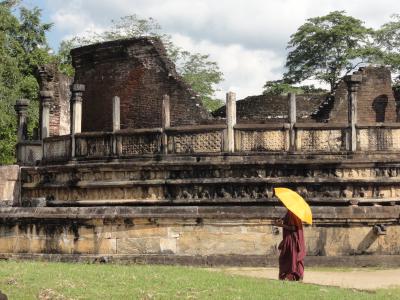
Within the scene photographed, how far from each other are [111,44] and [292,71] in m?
23.1

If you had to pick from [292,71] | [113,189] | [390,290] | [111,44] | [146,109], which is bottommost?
[390,290]

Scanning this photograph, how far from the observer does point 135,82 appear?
618 inches

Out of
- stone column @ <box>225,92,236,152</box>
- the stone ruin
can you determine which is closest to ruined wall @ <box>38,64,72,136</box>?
the stone ruin

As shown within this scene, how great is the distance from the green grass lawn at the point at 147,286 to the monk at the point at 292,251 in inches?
17.8

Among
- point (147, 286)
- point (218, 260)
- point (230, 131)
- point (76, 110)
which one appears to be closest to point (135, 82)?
point (76, 110)

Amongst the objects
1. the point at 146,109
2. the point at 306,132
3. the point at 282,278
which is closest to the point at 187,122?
the point at 146,109

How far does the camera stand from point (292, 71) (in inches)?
1474

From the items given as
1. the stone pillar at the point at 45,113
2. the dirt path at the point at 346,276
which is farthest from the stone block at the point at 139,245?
the stone pillar at the point at 45,113

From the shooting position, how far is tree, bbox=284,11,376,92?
35.5 m

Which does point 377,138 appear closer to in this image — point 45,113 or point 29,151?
point 45,113

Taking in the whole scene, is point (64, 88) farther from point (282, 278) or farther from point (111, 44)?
point (282, 278)

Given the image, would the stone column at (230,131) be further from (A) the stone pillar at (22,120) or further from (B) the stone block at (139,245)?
(A) the stone pillar at (22,120)

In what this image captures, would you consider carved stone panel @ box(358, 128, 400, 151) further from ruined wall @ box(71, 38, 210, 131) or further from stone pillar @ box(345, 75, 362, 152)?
ruined wall @ box(71, 38, 210, 131)

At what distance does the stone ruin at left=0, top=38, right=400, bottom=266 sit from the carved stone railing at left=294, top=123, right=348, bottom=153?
2 centimetres
